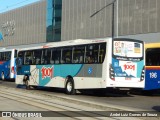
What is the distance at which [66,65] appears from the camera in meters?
23.3

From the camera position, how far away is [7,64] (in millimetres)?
39875

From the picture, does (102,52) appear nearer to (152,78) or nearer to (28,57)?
(152,78)

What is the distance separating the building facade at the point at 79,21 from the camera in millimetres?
43719

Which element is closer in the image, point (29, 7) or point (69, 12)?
point (69, 12)

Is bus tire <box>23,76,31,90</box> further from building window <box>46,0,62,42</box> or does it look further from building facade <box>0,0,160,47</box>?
building window <box>46,0,62,42</box>

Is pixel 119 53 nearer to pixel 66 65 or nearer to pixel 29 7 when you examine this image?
pixel 66 65

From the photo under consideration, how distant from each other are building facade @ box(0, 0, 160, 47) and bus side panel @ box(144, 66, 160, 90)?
1985cm

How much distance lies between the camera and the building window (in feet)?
209

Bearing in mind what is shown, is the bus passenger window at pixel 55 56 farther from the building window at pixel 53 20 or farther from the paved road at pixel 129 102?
the building window at pixel 53 20

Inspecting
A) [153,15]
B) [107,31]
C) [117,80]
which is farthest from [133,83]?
[107,31]

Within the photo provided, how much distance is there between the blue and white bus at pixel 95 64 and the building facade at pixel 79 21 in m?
19.6

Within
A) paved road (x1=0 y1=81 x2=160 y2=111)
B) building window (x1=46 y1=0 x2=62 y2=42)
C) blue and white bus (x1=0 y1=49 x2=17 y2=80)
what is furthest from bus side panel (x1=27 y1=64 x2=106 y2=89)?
building window (x1=46 y1=0 x2=62 y2=42)

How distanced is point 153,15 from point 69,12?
2008 centimetres

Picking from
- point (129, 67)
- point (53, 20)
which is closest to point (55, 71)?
point (129, 67)
